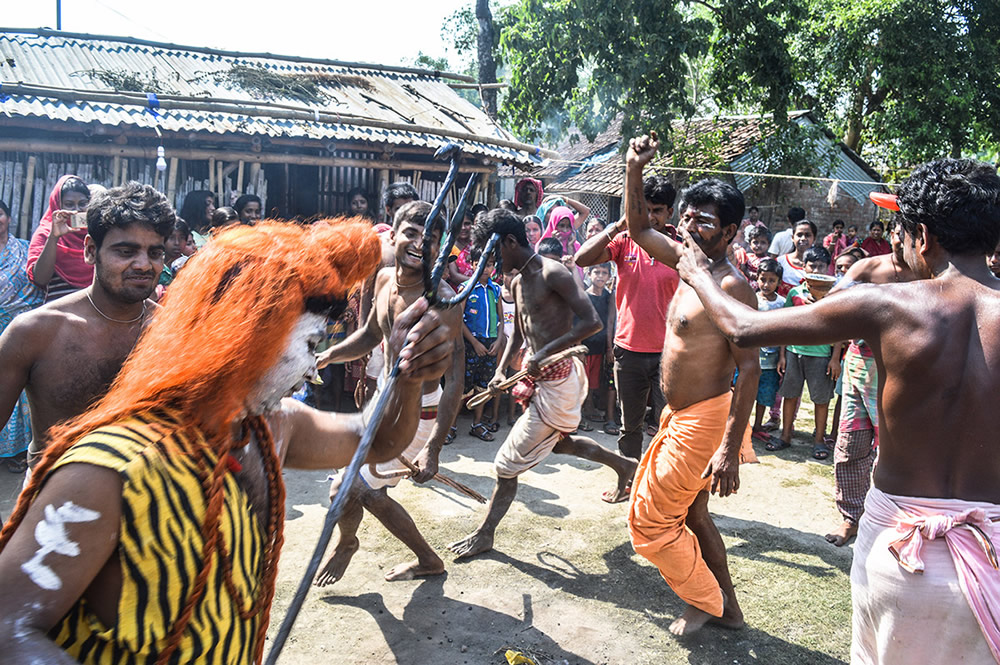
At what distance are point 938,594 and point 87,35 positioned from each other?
11.2 metres

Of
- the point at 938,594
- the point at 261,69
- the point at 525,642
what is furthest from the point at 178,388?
the point at 261,69

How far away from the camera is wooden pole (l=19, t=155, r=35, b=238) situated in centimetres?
752

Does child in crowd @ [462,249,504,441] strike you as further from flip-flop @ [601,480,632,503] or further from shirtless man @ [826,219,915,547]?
shirtless man @ [826,219,915,547]

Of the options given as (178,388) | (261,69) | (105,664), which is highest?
(261,69)

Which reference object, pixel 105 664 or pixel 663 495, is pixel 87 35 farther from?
pixel 105 664

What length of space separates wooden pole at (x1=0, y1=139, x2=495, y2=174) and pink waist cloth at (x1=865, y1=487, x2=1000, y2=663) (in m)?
5.61

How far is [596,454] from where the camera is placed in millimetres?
5051

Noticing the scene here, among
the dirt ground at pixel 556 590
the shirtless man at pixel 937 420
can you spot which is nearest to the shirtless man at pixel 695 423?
the dirt ground at pixel 556 590

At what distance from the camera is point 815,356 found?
280 inches

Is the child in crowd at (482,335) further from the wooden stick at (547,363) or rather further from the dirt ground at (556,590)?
the wooden stick at (547,363)

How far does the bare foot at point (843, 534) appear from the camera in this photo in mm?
4875

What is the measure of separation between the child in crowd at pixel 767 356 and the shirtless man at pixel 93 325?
6.06m

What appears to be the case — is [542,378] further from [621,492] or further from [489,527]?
[621,492]

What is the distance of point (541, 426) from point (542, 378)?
32 centimetres
